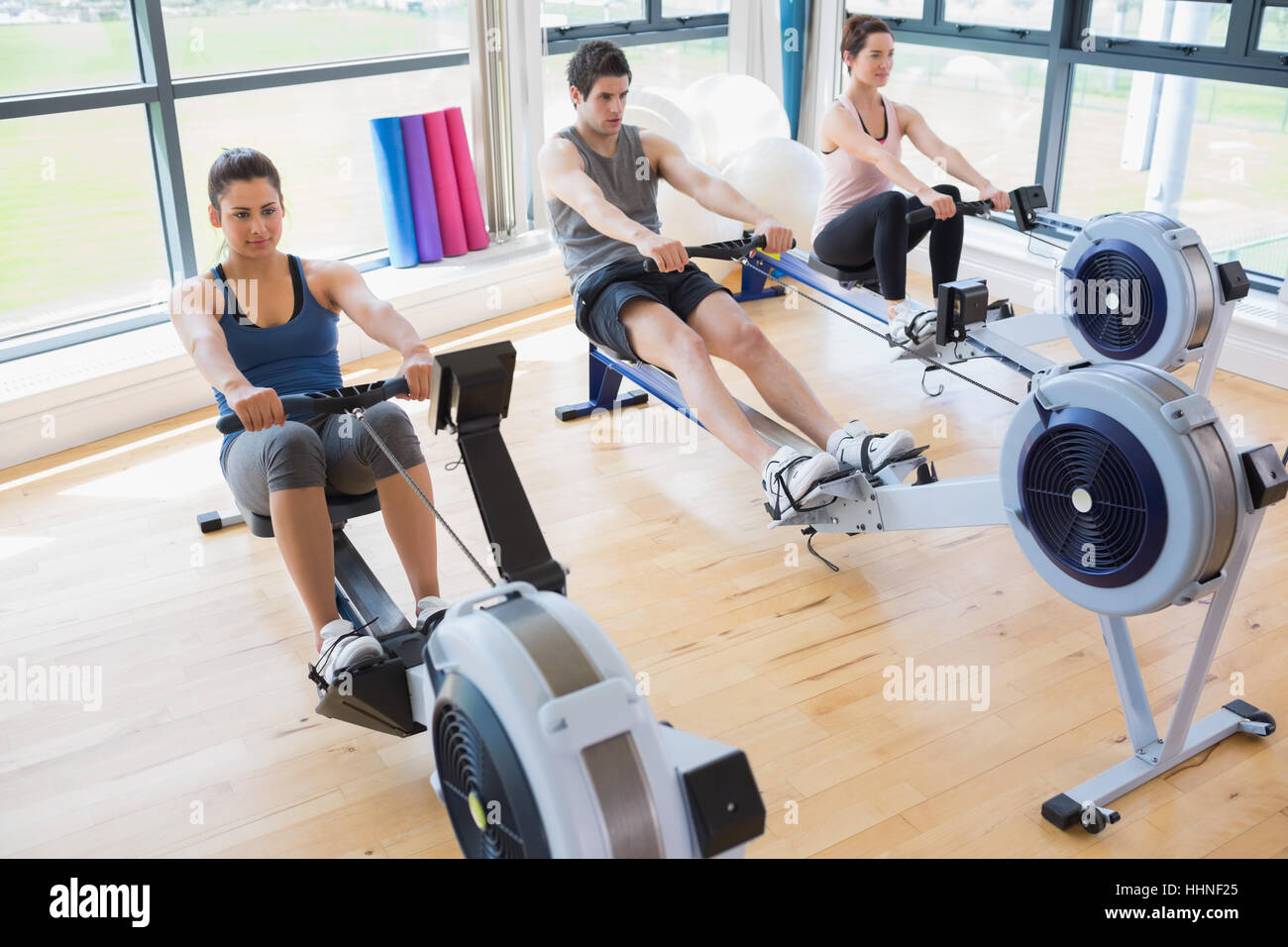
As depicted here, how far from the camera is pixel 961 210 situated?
359 centimetres

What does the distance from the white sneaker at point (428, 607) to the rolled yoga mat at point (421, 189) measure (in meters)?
2.67

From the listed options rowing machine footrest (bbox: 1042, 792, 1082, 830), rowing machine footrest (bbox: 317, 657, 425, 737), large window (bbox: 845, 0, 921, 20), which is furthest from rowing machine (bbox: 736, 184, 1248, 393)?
large window (bbox: 845, 0, 921, 20)

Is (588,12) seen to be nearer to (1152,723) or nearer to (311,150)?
(311,150)

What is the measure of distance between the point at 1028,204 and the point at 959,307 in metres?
0.54

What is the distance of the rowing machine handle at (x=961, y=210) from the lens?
3512 millimetres

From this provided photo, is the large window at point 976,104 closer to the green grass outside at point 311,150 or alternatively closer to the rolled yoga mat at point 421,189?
the green grass outside at point 311,150

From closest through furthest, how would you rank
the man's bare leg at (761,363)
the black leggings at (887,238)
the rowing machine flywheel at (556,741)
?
the rowing machine flywheel at (556,741)
the man's bare leg at (761,363)
the black leggings at (887,238)

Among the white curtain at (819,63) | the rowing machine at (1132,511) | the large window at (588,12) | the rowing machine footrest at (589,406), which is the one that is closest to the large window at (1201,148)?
the white curtain at (819,63)

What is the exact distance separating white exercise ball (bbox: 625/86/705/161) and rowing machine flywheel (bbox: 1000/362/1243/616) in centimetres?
262

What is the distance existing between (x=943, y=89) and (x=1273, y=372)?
230 cm

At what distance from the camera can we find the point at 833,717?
2357 millimetres

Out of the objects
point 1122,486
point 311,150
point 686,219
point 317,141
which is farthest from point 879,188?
point 317,141

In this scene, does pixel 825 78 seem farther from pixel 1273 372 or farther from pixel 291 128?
pixel 291 128

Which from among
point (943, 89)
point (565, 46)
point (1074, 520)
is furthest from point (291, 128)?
point (1074, 520)
